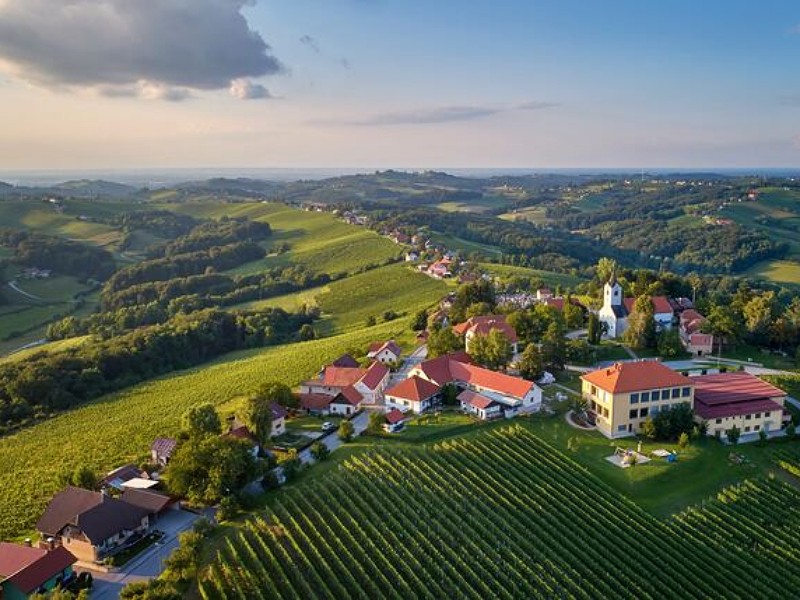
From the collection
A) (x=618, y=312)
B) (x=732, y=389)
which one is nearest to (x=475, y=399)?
(x=732, y=389)

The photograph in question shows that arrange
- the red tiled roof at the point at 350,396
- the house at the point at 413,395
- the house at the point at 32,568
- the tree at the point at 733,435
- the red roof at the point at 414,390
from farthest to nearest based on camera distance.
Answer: the red tiled roof at the point at 350,396
the red roof at the point at 414,390
the house at the point at 413,395
the tree at the point at 733,435
the house at the point at 32,568

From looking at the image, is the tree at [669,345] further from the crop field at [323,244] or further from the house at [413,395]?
the crop field at [323,244]

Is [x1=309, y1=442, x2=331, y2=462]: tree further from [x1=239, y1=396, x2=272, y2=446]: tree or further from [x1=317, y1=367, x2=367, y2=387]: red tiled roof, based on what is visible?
[x1=317, y1=367, x2=367, y2=387]: red tiled roof

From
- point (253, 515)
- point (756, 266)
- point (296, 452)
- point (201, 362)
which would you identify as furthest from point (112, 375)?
point (756, 266)

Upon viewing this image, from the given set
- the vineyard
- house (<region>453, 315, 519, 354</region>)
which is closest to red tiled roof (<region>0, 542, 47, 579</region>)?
the vineyard

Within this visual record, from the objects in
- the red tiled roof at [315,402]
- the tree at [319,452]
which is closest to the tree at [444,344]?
the red tiled roof at [315,402]

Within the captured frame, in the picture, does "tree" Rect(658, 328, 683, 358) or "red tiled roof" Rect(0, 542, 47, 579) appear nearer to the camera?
"red tiled roof" Rect(0, 542, 47, 579)

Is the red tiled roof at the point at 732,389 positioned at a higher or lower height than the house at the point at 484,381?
higher
